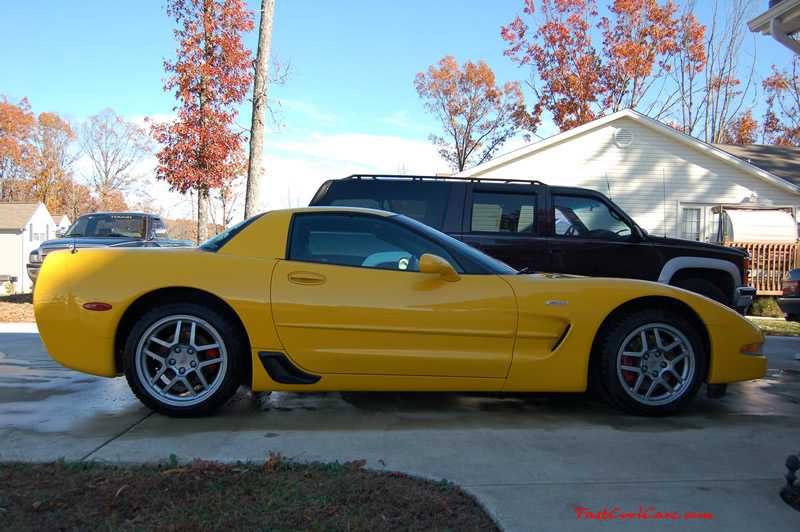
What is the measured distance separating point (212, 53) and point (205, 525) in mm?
14562

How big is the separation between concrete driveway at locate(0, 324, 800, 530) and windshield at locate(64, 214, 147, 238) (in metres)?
7.76

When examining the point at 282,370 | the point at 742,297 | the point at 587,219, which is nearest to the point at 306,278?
the point at 282,370

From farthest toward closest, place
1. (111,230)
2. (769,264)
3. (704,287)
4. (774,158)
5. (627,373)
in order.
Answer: (774,158) < (769,264) < (111,230) < (704,287) < (627,373)

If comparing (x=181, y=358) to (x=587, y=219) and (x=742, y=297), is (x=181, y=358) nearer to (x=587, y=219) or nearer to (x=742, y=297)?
(x=587, y=219)

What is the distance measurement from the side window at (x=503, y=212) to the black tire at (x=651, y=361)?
258cm

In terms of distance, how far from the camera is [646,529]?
231 cm

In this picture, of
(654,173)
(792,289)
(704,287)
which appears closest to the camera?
(704,287)

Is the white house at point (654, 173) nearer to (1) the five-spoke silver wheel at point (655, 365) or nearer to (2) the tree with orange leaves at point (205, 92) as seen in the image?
(2) the tree with orange leaves at point (205, 92)

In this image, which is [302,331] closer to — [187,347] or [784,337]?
[187,347]

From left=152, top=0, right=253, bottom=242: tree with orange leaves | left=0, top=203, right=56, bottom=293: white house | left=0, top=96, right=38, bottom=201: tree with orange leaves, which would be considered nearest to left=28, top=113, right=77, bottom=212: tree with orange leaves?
left=0, top=96, right=38, bottom=201: tree with orange leaves

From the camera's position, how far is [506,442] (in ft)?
10.8

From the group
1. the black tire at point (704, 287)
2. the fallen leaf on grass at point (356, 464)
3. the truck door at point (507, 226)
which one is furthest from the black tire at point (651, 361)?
the black tire at point (704, 287)

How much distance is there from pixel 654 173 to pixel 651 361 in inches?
563

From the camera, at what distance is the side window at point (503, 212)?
20.6ft
